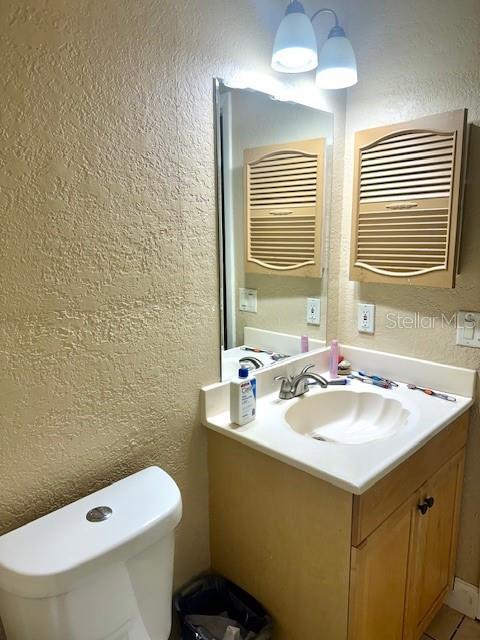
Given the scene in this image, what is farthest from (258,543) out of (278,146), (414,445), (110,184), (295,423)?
(278,146)

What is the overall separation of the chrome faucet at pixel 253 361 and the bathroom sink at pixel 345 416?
188 mm

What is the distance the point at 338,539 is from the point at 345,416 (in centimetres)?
59

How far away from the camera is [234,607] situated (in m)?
1.45

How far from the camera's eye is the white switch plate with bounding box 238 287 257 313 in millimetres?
1588

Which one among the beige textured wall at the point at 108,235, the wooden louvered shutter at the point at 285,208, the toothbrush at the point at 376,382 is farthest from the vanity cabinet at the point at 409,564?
the wooden louvered shutter at the point at 285,208

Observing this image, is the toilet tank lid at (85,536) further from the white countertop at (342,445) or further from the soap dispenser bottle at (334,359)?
the soap dispenser bottle at (334,359)

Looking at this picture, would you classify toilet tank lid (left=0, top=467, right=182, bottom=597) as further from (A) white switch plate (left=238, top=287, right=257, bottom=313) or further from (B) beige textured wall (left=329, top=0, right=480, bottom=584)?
(B) beige textured wall (left=329, top=0, right=480, bottom=584)

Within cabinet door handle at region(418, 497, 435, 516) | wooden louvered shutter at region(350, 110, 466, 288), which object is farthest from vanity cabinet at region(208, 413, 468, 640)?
wooden louvered shutter at region(350, 110, 466, 288)

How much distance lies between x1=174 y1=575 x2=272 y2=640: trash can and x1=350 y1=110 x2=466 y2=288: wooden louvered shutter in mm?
1191

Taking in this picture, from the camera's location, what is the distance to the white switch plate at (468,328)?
60.5 inches

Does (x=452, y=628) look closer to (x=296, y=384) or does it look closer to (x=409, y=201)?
(x=296, y=384)

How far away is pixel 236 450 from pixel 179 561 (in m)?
0.43

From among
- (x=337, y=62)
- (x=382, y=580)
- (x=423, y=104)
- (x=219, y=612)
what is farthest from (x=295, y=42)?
(x=219, y=612)

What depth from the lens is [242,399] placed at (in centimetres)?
137
